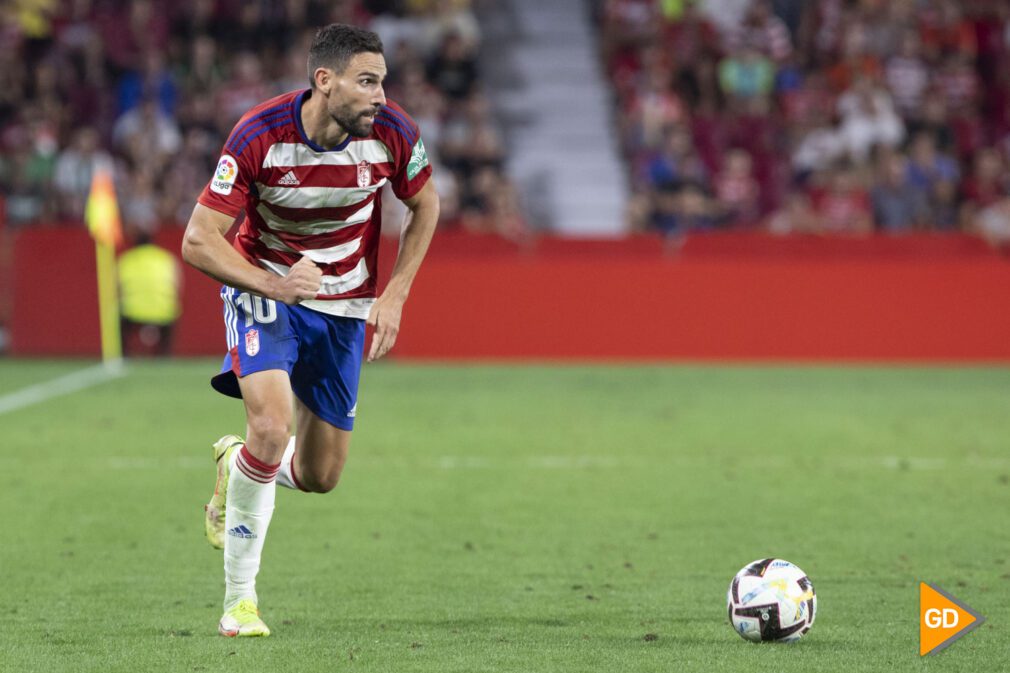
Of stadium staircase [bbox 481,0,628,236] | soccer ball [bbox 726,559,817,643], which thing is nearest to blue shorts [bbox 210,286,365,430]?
soccer ball [bbox 726,559,817,643]

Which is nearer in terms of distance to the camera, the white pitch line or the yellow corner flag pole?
the white pitch line

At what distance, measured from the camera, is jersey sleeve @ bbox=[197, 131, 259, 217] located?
5.27 metres

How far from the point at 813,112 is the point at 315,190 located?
50.5ft

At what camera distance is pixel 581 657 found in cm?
490

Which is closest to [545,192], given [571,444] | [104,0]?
[104,0]

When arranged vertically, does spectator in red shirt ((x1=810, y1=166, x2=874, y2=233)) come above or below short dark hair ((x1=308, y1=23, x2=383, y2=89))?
below

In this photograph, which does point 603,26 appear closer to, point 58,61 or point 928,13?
point 928,13

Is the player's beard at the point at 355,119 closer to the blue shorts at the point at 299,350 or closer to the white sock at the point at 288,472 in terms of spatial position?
the blue shorts at the point at 299,350

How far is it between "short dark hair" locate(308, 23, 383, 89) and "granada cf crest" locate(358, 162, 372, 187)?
1.16ft

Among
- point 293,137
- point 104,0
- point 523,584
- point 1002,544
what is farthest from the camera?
point 104,0

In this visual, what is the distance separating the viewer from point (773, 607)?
16.6ft

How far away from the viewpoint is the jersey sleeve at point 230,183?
5273mm

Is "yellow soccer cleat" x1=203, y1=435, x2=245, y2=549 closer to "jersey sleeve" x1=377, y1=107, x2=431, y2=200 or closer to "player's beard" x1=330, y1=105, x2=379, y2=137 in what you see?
"jersey sleeve" x1=377, y1=107, x2=431, y2=200

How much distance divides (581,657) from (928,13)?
19026 millimetres
